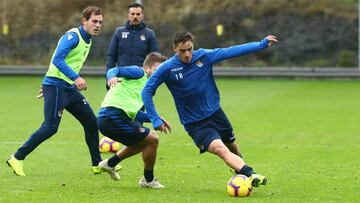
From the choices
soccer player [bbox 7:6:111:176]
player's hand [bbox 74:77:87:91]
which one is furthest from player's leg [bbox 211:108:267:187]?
soccer player [bbox 7:6:111:176]

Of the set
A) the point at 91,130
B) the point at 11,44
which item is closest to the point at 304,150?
the point at 91,130

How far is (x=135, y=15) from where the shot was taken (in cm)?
1549

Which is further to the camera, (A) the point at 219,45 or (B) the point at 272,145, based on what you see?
(A) the point at 219,45

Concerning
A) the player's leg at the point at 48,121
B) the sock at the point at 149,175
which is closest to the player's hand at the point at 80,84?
the player's leg at the point at 48,121

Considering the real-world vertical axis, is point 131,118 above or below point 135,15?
below

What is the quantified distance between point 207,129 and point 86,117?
219 centimetres

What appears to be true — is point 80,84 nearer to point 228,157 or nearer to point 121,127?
point 121,127

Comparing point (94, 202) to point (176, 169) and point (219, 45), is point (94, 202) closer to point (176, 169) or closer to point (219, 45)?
point (176, 169)

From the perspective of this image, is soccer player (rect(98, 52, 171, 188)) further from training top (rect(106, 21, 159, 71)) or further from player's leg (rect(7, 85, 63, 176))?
training top (rect(106, 21, 159, 71))

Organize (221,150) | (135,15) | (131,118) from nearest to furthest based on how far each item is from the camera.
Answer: (221,150) < (131,118) < (135,15)

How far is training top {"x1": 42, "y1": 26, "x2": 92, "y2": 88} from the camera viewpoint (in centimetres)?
1165

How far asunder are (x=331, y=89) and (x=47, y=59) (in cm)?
941

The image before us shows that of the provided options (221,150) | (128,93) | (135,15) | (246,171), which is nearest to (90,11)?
(128,93)

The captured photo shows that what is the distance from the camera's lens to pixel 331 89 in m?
24.8
